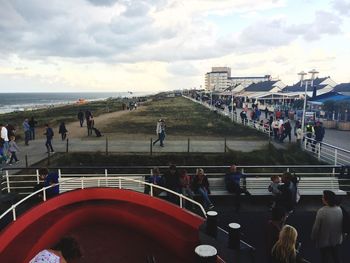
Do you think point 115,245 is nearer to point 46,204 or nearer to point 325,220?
point 46,204

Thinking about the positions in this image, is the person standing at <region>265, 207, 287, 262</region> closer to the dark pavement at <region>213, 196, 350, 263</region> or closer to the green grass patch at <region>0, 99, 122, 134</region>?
the dark pavement at <region>213, 196, 350, 263</region>

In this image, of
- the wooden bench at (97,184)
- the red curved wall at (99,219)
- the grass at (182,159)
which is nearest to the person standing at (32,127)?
the grass at (182,159)

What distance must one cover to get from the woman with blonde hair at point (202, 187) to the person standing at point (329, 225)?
3.83 meters

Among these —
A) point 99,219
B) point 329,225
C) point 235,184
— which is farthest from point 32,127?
point 329,225

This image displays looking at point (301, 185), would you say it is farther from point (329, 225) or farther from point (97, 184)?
point (97, 184)

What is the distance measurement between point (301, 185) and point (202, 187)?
3.39 m

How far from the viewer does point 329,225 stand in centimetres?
538

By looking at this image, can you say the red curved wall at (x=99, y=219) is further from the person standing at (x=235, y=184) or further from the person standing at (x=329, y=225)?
the person standing at (x=235, y=184)

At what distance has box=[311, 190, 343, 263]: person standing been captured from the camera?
Result: 534 centimetres

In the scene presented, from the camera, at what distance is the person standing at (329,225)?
5336 millimetres

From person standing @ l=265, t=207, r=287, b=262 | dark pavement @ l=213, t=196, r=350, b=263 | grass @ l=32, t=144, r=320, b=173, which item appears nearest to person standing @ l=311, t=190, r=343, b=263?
person standing @ l=265, t=207, r=287, b=262

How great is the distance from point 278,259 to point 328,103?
87.6ft

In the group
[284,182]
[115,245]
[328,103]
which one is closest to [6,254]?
[115,245]

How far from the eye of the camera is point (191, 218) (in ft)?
23.0
